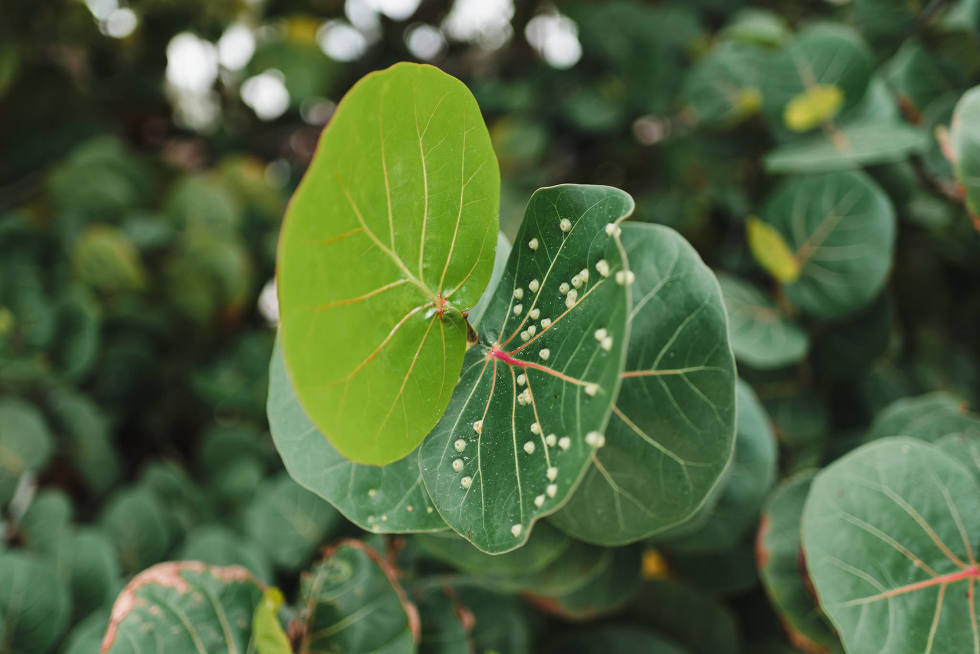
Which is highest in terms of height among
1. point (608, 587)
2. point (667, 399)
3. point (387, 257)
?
point (387, 257)

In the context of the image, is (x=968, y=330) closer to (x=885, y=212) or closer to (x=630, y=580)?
(x=885, y=212)

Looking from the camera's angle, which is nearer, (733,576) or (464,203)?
(464,203)

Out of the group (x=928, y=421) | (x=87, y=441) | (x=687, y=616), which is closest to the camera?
(x=928, y=421)

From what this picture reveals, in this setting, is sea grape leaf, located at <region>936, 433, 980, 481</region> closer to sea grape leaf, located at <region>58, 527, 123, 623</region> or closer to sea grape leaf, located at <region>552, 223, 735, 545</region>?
sea grape leaf, located at <region>552, 223, 735, 545</region>

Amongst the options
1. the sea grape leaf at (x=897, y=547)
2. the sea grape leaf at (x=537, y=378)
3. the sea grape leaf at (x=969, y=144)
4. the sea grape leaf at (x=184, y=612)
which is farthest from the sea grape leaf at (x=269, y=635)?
the sea grape leaf at (x=969, y=144)

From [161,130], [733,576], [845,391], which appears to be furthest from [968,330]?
[161,130]

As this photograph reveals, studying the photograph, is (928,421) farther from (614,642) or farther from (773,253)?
(614,642)

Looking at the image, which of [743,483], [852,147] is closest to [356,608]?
[743,483]
